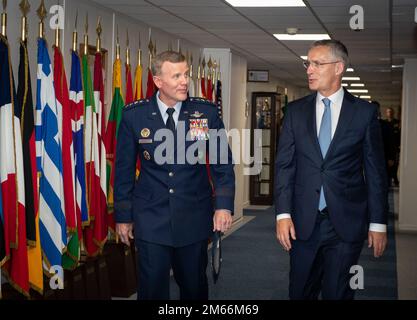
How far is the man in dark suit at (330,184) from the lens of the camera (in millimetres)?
3357

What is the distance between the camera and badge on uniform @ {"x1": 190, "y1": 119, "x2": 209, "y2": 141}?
142 inches

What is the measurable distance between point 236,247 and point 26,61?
4.68 meters

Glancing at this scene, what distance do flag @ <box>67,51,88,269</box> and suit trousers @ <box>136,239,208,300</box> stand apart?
148 cm

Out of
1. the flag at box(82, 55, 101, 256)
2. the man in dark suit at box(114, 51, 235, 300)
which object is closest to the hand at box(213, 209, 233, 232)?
the man in dark suit at box(114, 51, 235, 300)

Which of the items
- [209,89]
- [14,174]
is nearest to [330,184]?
[14,174]

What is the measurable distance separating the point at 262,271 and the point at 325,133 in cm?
377

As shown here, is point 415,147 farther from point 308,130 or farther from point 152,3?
point 308,130

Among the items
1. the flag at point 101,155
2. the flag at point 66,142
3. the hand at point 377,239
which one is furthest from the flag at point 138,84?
the hand at point 377,239

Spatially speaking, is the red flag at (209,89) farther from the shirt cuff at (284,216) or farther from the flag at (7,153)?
the shirt cuff at (284,216)

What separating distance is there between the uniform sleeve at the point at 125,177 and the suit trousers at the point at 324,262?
2.79 ft

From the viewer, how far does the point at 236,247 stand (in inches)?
333

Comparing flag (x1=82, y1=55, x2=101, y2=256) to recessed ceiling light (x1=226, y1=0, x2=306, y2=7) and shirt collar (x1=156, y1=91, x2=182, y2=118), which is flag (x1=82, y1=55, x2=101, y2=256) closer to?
recessed ceiling light (x1=226, y1=0, x2=306, y2=7)

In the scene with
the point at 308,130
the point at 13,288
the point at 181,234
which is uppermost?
the point at 308,130

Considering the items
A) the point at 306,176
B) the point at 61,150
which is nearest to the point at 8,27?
the point at 61,150
